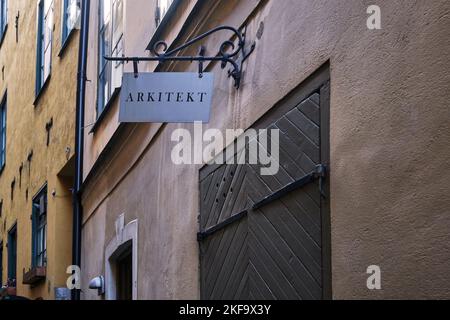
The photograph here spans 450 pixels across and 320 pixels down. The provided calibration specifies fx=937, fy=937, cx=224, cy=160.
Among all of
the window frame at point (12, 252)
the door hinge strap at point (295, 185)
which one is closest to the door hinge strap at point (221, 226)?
the door hinge strap at point (295, 185)

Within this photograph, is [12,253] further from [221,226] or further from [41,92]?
[221,226]

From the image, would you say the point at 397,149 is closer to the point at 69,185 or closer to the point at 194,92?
the point at 194,92

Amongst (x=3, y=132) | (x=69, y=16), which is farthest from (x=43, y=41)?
(x=3, y=132)

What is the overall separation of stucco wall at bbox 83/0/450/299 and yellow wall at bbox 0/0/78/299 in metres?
6.81

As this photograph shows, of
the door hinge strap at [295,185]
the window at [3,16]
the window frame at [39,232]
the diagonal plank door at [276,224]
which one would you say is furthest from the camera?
the window at [3,16]

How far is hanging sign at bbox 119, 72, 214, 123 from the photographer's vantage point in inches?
238

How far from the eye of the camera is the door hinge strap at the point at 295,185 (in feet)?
15.8

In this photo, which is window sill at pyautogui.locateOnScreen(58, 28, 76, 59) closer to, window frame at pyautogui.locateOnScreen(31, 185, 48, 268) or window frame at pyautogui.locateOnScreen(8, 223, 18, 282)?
window frame at pyautogui.locateOnScreen(31, 185, 48, 268)

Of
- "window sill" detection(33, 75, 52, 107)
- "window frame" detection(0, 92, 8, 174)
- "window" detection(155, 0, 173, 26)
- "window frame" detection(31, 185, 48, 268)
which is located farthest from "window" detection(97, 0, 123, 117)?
"window frame" detection(0, 92, 8, 174)

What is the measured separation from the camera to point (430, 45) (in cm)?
382

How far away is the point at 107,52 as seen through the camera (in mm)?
10930

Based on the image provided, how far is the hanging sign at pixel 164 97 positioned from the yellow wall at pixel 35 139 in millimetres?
6333

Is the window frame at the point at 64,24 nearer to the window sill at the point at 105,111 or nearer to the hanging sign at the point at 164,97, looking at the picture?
the window sill at the point at 105,111
